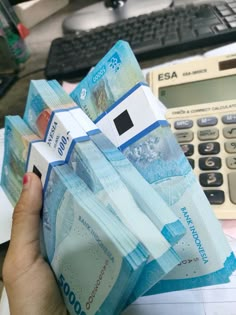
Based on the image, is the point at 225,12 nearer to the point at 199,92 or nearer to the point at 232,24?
the point at 232,24

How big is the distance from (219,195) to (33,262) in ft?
0.55

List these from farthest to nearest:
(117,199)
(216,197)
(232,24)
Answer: (232,24) → (216,197) → (117,199)

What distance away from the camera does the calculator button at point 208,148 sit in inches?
13.7

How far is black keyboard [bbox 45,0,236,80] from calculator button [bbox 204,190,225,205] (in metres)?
0.29

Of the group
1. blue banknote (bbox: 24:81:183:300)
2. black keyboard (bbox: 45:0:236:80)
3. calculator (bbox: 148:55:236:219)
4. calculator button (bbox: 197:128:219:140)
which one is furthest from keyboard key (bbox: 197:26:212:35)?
blue banknote (bbox: 24:81:183:300)

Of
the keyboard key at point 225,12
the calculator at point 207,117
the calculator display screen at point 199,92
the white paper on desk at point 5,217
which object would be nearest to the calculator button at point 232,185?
the calculator at point 207,117

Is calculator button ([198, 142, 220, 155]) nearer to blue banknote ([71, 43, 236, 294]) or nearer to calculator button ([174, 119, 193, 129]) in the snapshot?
calculator button ([174, 119, 193, 129])

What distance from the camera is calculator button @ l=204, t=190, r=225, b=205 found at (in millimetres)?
318

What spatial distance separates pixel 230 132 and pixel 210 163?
40 mm

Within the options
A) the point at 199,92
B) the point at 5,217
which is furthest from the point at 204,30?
the point at 5,217

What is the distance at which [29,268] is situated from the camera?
0.27 meters

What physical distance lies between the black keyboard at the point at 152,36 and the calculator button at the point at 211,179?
0.27 metres

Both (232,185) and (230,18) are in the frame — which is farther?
(230,18)

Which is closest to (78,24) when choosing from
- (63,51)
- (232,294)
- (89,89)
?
(63,51)
